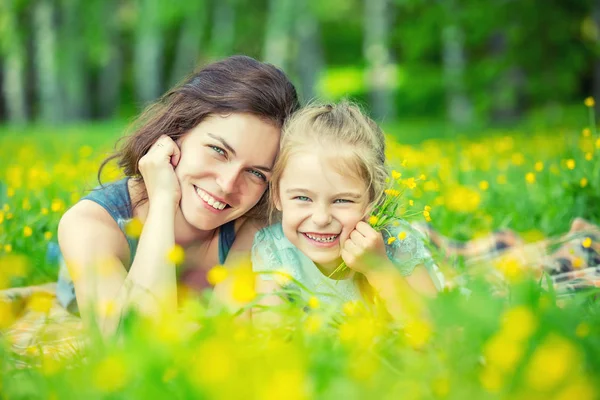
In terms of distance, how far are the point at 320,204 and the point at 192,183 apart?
566 millimetres

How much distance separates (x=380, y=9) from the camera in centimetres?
1598

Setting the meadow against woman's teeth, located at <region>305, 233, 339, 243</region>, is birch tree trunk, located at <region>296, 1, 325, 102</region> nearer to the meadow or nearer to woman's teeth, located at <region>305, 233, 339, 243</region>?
woman's teeth, located at <region>305, 233, 339, 243</region>

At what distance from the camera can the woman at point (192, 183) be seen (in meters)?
2.33

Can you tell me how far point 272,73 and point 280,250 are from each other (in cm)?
76

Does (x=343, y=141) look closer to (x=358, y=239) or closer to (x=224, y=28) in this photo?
(x=358, y=239)

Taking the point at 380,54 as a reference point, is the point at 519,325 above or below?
above

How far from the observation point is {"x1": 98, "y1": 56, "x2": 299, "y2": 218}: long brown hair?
258 centimetres

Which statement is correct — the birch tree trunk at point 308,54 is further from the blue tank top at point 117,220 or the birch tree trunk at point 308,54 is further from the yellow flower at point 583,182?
the blue tank top at point 117,220

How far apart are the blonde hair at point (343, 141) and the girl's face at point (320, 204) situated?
43mm

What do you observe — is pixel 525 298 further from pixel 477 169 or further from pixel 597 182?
pixel 477 169

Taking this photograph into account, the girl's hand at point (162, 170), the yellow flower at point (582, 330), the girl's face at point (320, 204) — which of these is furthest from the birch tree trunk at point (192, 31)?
the yellow flower at point (582, 330)

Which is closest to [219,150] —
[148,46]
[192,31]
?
[148,46]

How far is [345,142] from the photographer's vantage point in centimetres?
233

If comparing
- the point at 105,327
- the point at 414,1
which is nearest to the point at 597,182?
the point at 105,327
